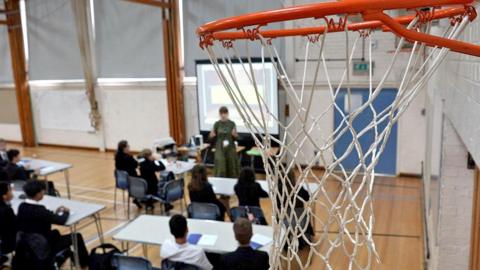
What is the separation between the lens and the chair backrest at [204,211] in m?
5.12

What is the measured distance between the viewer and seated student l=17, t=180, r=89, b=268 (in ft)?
14.8

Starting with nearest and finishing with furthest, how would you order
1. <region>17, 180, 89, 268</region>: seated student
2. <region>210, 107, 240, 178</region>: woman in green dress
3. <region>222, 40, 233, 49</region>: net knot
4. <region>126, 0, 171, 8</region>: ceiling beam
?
1. <region>222, 40, 233, 49</region>: net knot
2. <region>17, 180, 89, 268</region>: seated student
3. <region>210, 107, 240, 178</region>: woman in green dress
4. <region>126, 0, 171, 8</region>: ceiling beam

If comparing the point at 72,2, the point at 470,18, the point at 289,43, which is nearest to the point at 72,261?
the point at 470,18

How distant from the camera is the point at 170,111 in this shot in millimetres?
10445

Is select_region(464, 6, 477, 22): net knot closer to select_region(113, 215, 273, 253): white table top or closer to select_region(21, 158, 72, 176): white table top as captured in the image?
select_region(113, 215, 273, 253): white table top

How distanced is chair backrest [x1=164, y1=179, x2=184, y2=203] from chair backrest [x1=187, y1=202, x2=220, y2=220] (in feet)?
3.67

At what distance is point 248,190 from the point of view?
5.33 m

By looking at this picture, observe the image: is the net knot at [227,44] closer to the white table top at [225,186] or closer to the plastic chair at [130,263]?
the plastic chair at [130,263]

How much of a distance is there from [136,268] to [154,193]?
Answer: 9.26 feet

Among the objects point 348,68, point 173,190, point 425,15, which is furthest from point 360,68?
point 425,15

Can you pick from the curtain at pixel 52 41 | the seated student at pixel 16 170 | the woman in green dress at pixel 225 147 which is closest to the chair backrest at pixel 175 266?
the woman in green dress at pixel 225 147

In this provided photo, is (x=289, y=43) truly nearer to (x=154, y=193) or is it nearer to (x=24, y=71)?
(x=154, y=193)

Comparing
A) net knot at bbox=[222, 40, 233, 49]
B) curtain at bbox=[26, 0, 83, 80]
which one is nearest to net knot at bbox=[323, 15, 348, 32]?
net knot at bbox=[222, 40, 233, 49]

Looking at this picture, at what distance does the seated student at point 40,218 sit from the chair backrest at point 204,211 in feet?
4.77
